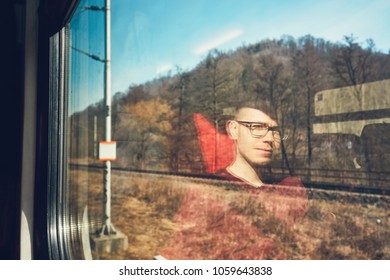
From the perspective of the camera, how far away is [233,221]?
1.24 m

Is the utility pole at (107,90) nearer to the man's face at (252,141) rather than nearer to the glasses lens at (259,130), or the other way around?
the man's face at (252,141)

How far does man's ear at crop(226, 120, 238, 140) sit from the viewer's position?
1.06m

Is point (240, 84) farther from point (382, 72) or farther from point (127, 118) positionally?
point (127, 118)

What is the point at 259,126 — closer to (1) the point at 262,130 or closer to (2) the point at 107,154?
(1) the point at 262,130

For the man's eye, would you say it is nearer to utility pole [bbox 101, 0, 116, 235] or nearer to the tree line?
the tree line

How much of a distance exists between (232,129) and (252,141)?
13cm

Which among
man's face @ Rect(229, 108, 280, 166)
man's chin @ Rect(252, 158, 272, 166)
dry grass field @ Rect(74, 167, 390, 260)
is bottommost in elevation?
dry grass field @ Rect(74, 167, 390, 260)

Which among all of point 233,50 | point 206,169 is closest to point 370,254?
point 206,169

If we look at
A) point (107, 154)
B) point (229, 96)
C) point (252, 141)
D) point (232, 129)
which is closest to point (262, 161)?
point (252, 141)

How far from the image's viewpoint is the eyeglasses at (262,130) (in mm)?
879

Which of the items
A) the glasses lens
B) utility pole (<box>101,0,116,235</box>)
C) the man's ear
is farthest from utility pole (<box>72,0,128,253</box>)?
the glasses lens

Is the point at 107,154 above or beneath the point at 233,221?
above

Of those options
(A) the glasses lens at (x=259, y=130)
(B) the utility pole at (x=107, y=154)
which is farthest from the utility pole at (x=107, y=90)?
(A) the glasses lens at (x=259, y=130)

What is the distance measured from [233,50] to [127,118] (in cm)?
84
